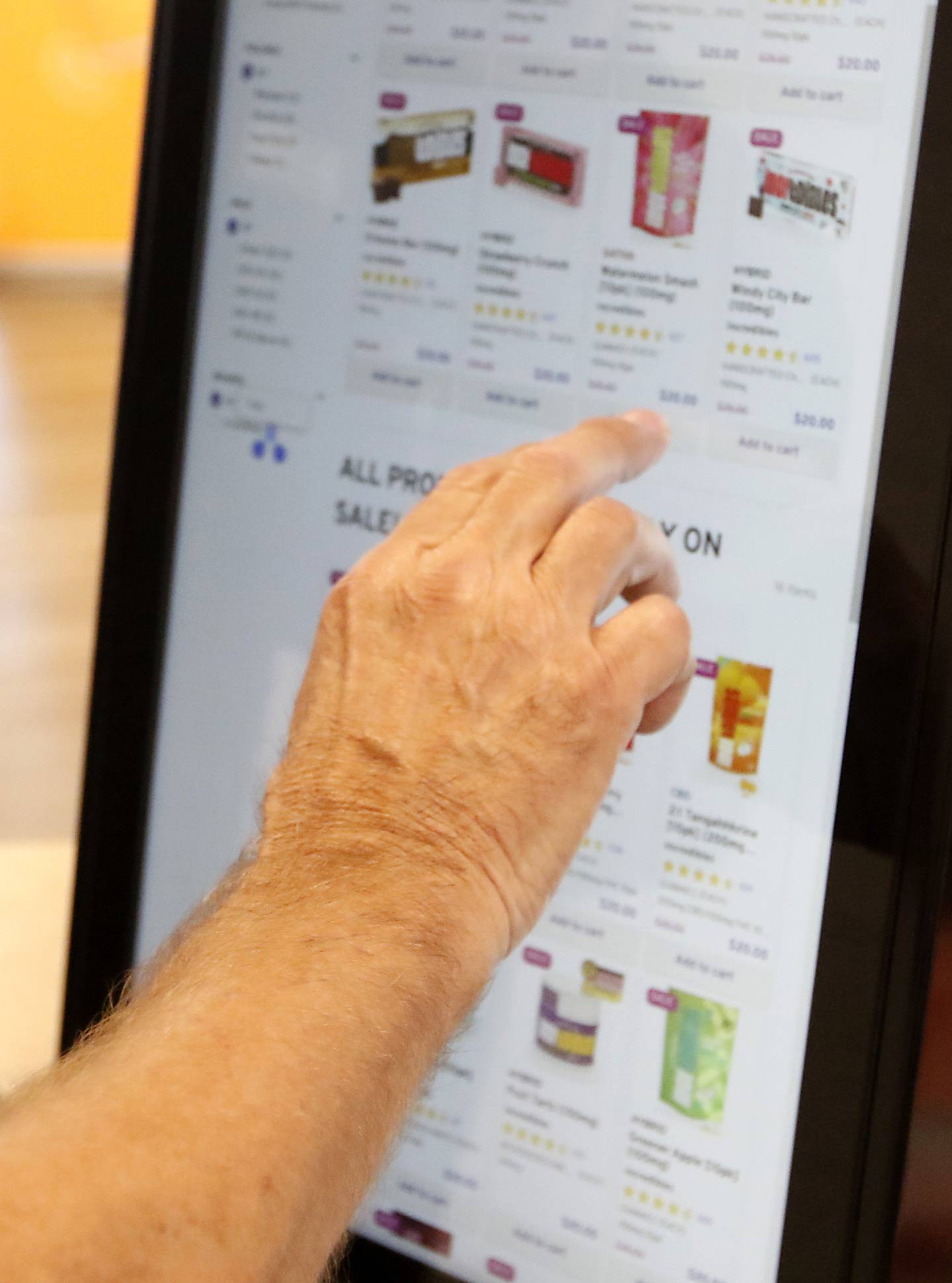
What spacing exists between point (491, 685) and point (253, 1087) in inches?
5.9

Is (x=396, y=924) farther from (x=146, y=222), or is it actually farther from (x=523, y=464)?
(x=146, y=222)

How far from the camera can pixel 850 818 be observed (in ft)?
1.44

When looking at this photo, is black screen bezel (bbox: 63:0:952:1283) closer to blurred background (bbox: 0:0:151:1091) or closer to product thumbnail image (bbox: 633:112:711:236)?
product thumbnail image (bbox: 633:112:711:236)

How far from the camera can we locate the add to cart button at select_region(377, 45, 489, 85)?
52 cm

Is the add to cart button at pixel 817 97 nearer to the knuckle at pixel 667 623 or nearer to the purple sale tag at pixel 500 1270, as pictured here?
the knuckle at pixel 667 623

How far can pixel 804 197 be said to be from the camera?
0.45 m

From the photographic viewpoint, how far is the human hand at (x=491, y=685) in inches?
17.2

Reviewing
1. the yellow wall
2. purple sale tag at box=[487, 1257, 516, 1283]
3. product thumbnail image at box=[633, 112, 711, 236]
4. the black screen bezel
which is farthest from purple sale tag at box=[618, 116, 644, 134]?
the yellow wall

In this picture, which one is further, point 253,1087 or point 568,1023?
point 568,1023

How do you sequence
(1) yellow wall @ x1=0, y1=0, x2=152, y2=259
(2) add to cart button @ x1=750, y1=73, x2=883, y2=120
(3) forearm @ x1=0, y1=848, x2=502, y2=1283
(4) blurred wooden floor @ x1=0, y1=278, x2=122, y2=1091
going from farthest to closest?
(1) yellow wall @ x1=0, y1=0, x2=152, y2=259, (4) blurred wooden floor @ x1=0, y1=278, x2=122, y2=1091, (2) add to cart button @ x1=750, y1=73, x2=883, y2=120, (3) forearm @ x1=0, y1=848, x2=502, y2=1283

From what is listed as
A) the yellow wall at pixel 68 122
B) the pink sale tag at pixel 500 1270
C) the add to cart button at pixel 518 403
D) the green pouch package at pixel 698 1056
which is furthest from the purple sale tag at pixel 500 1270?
the yellow wall at pixel 68 122

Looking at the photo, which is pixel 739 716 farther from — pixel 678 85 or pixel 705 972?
pixel 678 85

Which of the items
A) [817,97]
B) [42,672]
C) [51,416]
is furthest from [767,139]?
[51,416]

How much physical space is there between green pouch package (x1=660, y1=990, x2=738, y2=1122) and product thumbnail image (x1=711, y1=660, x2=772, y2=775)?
3.3 inches
